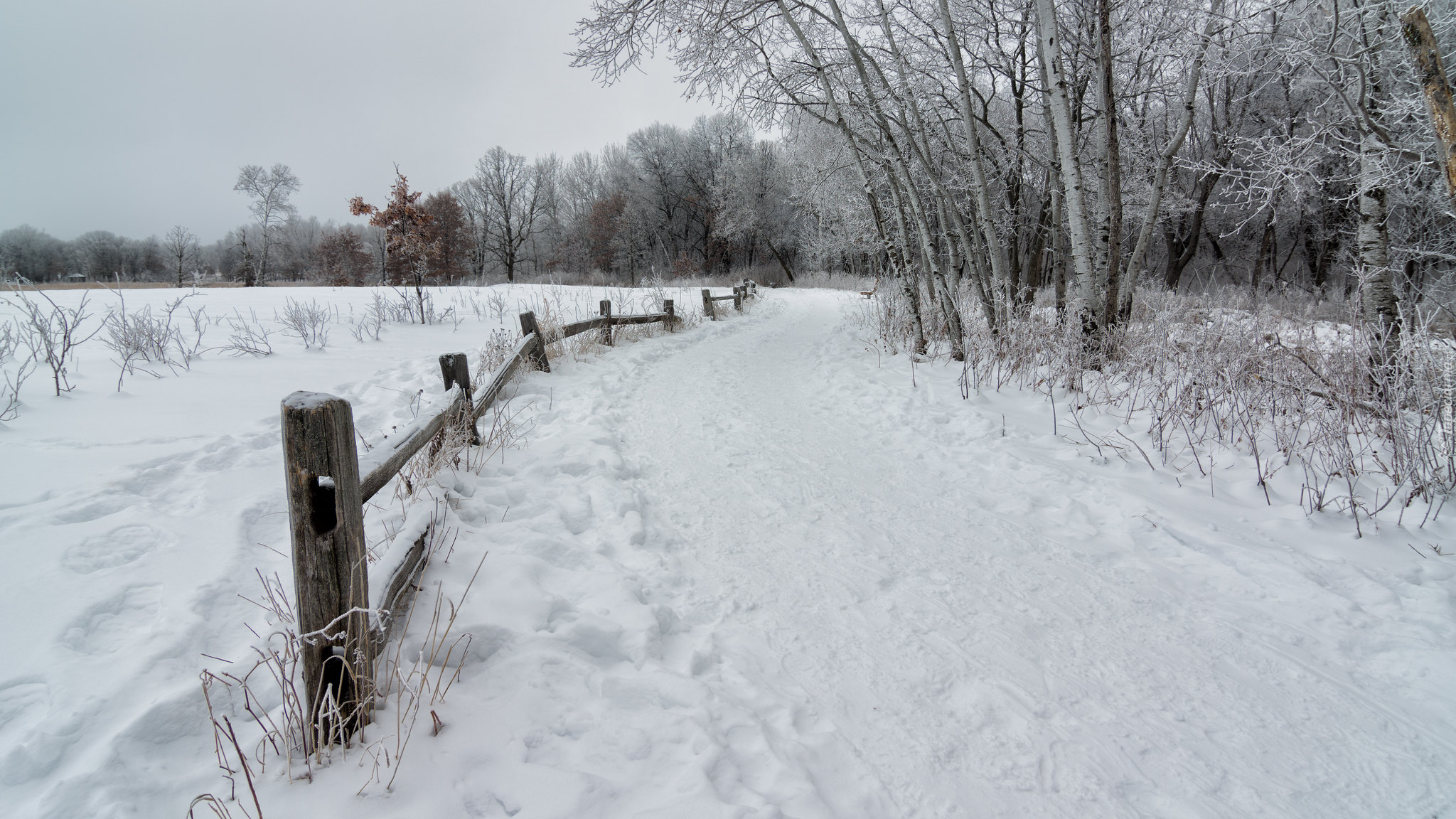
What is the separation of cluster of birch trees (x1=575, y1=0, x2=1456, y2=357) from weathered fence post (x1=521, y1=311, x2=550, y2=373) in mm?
3615

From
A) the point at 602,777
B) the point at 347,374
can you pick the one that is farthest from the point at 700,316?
the point at 602,777

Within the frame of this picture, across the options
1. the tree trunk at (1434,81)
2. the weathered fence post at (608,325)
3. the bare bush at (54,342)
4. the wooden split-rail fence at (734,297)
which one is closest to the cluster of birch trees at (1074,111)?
the tree trunk at (1434,81)

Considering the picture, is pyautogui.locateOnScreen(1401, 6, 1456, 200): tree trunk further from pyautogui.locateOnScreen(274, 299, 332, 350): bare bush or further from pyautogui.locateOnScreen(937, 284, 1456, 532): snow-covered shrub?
pyautogui.locateOnScreen(274, 299, 332, 350): bare bush

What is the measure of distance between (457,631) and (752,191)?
3337 cm

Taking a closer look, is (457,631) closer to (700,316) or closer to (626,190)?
(700,316)

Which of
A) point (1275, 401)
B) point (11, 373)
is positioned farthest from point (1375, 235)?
point (11, 373)

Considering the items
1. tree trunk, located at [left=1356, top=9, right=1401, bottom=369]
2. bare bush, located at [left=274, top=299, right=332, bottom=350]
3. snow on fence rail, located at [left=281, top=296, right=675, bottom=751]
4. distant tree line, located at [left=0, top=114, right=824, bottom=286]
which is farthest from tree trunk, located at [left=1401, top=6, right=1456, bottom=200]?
distant tree line, located at [left=0, top=114, right=824, bottom=286]

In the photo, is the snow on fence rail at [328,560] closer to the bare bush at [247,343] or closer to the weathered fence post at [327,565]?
the weathered fence post at [327,565]

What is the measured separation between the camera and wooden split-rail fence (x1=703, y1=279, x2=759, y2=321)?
44.2ft

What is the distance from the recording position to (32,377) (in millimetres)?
4656

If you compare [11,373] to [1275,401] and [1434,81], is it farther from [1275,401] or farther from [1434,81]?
[1275,401]

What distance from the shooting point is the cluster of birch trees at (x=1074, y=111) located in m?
4.94

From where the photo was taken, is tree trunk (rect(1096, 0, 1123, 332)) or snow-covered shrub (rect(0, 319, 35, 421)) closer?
snow-covered shrub (rect(0, 319, 35, 421))

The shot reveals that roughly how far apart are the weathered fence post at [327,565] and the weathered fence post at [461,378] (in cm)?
266
